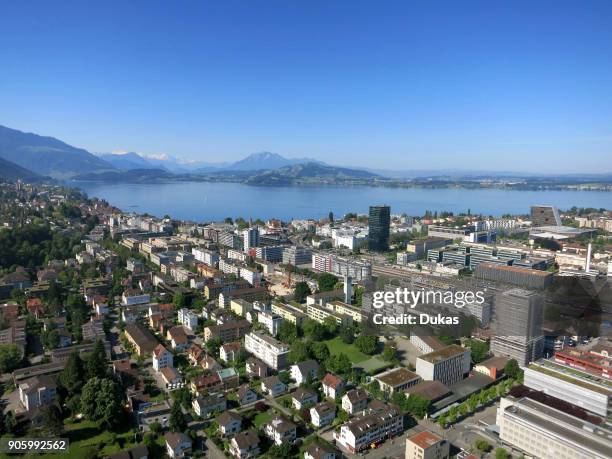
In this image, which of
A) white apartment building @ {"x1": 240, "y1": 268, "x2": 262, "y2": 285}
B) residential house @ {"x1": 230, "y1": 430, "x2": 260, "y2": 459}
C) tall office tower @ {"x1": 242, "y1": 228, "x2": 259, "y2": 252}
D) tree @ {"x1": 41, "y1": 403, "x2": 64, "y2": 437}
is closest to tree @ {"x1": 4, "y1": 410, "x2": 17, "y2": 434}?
tree @ {"x1": 41, "y1": 403, "x2": 64, "y2": 437}

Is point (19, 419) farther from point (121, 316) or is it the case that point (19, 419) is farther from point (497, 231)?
point (497, 231)

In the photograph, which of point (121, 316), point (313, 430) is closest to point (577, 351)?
point (313, 430)

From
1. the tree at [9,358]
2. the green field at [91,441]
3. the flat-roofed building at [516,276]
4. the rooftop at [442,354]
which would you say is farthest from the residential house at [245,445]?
the flat-roofed building at [516,276]

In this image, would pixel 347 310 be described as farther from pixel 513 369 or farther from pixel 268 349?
pixel 513 369

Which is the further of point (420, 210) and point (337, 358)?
point (420, 210)

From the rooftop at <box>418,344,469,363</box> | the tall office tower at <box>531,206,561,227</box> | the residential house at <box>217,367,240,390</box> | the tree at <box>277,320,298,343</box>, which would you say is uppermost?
the tall office tower at <box>531,206,561,227</box>


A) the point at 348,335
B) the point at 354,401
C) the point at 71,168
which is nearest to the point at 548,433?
the point at 354,401

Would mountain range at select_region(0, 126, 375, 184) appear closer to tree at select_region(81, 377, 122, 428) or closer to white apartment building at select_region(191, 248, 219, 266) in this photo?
white apartment building at select_region(191, 248, 219, 266)
